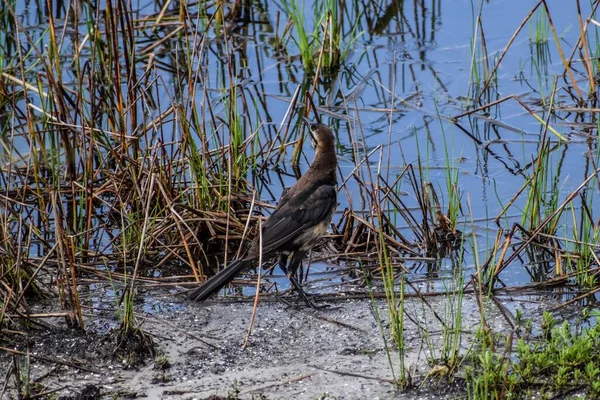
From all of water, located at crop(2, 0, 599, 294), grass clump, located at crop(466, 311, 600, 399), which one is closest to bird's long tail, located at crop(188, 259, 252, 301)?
water, located at crop(2, 0, 599, 294)

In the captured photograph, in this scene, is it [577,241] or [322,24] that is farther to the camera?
[322,24]

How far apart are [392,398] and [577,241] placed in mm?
1830

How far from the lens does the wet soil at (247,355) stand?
4672 millimetres

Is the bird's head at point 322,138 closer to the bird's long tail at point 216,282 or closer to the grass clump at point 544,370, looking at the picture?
the bird's long tail at point 216,282

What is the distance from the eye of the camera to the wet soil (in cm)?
467

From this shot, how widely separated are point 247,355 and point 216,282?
2.11 ft

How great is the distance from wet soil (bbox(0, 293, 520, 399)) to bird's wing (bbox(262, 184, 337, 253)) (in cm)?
44

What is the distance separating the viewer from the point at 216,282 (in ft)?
18.4

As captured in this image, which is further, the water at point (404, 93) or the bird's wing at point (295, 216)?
the water at point (404, 93)

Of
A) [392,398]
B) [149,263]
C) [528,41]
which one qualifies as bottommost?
[392,398]

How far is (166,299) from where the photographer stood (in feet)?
19.3

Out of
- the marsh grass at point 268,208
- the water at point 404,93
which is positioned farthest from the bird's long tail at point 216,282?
the water at point 404,93

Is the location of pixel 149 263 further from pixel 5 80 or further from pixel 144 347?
pixel 5 80

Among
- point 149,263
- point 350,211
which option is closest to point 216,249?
point 149,263
